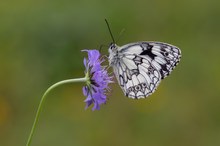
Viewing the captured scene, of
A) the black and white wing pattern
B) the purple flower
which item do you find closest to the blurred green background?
the black and white wing pattern

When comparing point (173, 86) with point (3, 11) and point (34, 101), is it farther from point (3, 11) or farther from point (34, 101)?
point (3, 11)

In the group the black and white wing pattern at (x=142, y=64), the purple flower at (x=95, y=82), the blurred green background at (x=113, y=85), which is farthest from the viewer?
the blurred green background at (x=113, y=85)

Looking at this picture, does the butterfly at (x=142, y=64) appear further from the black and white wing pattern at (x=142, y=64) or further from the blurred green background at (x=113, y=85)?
the blurred green background at (x=113, y=85)

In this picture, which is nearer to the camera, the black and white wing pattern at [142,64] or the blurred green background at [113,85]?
the black and white wing pattern at [142,64]

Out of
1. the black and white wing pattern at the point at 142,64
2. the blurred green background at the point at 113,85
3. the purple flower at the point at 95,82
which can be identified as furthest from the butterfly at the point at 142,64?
the blurred green background at the point at 113,85

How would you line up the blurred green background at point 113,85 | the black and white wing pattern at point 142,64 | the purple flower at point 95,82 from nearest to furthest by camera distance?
the purple flower at point 95,82 → the black and white wing pattern at point 142,64 → the blurred green background at point 113,85

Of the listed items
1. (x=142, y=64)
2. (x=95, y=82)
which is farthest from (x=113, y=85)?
(x=95, y=82)

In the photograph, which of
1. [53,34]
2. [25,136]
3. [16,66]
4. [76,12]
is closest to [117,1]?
[76,12]

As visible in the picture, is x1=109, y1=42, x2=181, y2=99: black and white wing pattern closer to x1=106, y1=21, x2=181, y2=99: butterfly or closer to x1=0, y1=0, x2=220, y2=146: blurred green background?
x1=106, y1=21, x2=181, y2=99: butterfly

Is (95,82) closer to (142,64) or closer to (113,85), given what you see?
(142,64)
